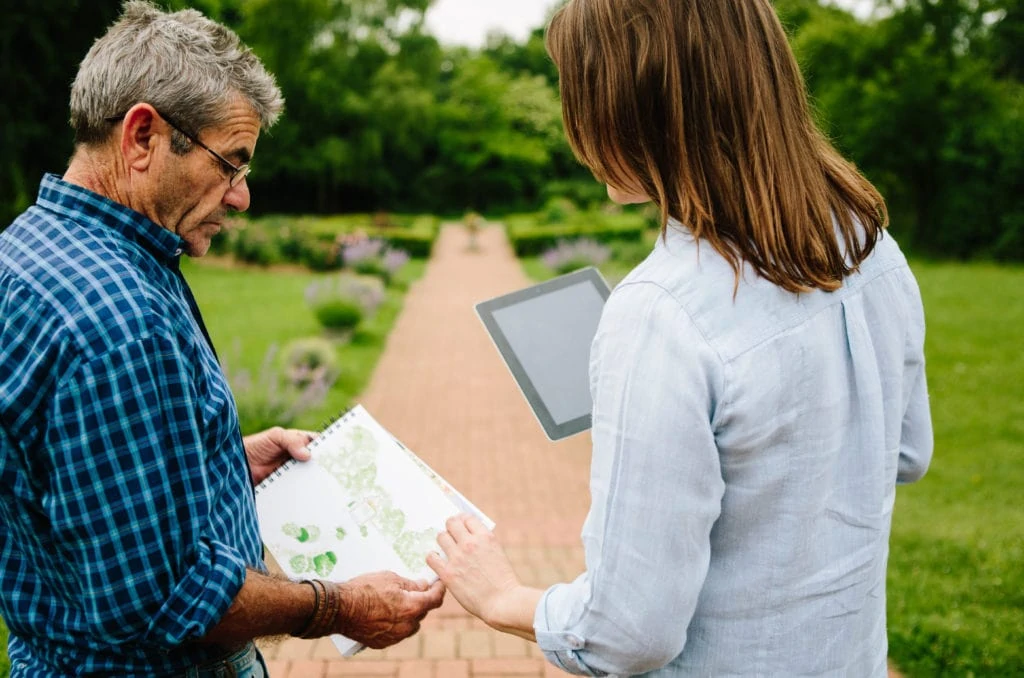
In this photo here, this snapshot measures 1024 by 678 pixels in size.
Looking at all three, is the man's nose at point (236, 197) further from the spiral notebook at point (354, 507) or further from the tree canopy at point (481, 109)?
the tree canopy at point (481, 109)

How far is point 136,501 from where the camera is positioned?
1.23 meters

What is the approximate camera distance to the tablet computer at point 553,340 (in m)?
1.74

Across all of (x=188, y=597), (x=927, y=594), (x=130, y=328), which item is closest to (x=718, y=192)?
(x=130, y=328)

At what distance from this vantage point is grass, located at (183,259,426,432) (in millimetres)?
9008

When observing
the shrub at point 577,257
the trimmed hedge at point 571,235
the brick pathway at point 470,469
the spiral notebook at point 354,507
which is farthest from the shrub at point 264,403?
the trimmed hedge at point 571,235

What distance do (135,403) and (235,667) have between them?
62cm

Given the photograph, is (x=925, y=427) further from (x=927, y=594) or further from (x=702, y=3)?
(x=927, y=594)

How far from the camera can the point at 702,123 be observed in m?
1.17

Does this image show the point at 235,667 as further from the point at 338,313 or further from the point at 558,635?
the point at 338,313

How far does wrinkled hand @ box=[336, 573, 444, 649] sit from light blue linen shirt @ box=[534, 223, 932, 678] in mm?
487

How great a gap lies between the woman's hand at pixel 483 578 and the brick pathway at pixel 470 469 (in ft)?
4.93

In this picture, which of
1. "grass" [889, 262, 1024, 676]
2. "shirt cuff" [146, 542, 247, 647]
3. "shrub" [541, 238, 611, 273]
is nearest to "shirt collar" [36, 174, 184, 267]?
"shirt cuff" [146, 542, 247, 647]

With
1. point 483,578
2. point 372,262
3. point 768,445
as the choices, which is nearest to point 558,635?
point 483,578

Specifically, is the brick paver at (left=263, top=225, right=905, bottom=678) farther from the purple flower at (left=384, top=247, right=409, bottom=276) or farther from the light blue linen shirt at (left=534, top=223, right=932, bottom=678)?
the purple flower at (left=384, top=247, right=409, bottom=276)
